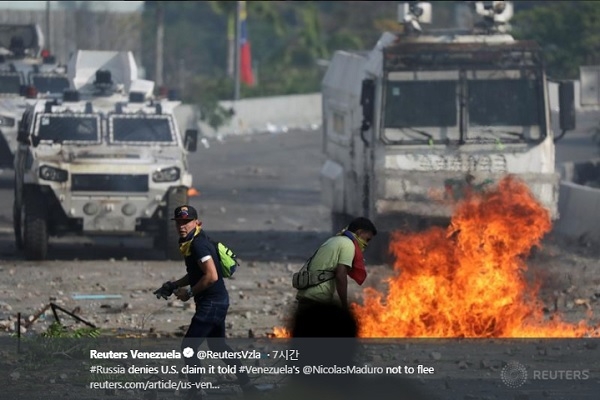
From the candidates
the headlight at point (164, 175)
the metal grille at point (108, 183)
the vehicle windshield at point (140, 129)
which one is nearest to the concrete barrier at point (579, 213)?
the headlight at point (164, 175)

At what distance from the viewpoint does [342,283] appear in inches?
386

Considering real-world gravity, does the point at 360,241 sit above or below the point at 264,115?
above

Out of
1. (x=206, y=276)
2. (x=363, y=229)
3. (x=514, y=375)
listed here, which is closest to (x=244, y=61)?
(x=514, y=375)

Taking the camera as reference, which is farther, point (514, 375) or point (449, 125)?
point (449, 125)

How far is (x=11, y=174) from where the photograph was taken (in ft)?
101

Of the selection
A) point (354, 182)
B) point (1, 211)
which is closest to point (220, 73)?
point (1, 211)

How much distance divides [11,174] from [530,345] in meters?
20.6

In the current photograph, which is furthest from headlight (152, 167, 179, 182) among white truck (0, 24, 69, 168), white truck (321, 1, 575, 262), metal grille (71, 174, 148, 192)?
white truck (0, 24, 69, 168)

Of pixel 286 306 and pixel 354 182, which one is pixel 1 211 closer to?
pixel 354 182

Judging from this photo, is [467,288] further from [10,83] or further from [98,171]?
[10,83]

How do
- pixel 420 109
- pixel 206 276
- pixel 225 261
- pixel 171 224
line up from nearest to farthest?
1. pixel 206 276
2. pixel 225 261
3. pixel 420 109
4. pixel 171 224

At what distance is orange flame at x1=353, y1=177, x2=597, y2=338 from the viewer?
12219mm

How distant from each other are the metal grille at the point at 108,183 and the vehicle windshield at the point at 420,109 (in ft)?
10.7

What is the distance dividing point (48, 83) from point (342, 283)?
763 inches
